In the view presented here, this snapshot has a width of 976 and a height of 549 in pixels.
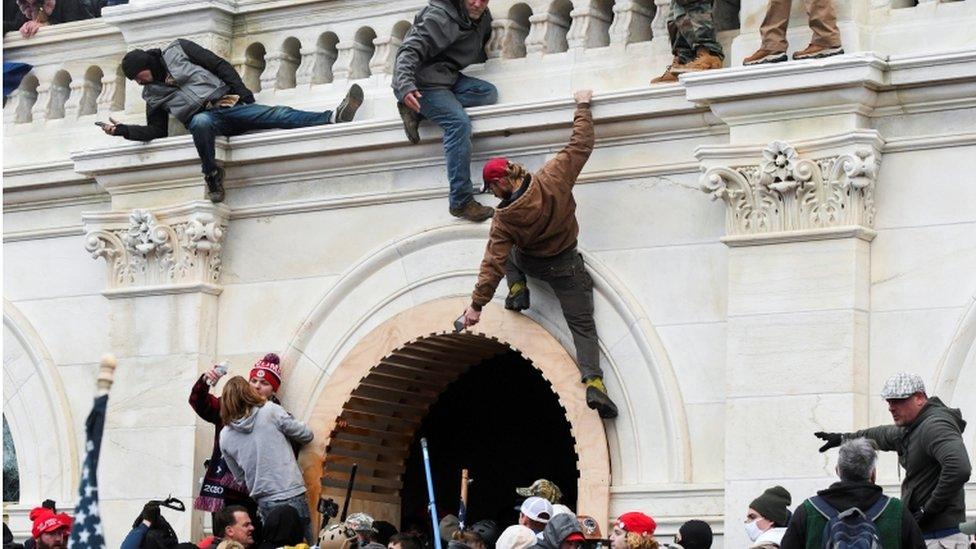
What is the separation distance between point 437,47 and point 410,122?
58cm

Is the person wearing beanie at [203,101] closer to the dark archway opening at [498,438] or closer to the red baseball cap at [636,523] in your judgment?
the dark archway opening at [498,438]

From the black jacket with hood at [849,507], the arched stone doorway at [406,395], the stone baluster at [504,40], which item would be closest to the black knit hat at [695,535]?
the arched stone doorway at [406,395]

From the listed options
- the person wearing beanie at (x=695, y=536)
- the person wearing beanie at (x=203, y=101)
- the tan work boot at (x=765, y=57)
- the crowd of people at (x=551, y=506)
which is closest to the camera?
the crowd of people at (x=551, y=506)

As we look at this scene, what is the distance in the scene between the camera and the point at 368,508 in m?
20.5

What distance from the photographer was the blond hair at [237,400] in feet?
63.5

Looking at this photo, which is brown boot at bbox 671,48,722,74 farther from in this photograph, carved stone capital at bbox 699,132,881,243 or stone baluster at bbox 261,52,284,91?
stone baluster at bbox 261,52,284,91

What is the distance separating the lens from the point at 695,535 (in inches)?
678

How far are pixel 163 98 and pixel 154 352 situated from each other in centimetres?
179

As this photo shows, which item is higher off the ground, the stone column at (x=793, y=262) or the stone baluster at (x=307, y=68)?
the stone baluster at (x=307, y=68)

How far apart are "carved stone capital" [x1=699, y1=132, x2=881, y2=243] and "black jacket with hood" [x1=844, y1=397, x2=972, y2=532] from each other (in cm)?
223

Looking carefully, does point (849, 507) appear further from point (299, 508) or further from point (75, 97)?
point (75, 97)

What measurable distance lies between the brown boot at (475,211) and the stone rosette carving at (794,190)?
1750 millimetres

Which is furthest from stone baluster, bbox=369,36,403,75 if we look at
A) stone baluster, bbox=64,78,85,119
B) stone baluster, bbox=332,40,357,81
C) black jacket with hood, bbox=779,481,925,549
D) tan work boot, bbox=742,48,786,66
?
black jacket with hood, bbox=779,481,925,549

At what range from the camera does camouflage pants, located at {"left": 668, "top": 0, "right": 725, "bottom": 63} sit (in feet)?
60.0
